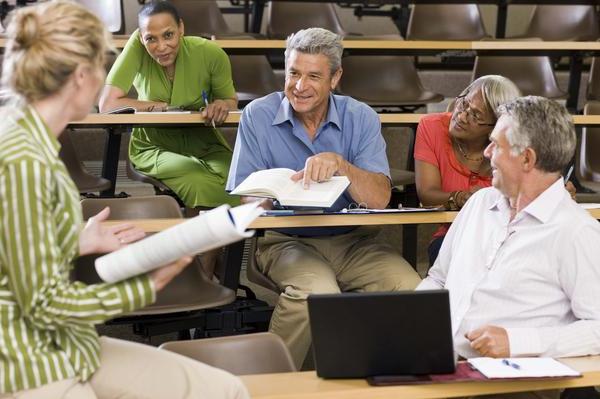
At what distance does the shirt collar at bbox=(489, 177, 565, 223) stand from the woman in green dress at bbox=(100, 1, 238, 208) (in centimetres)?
177

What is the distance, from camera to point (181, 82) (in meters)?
4.05

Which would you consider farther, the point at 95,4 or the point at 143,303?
the point at 95,4

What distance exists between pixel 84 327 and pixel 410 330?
569mm

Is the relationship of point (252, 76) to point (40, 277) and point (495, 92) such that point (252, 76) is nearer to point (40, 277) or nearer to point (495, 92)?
point (495, 92)

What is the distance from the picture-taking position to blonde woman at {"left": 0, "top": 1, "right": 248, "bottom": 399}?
136cm

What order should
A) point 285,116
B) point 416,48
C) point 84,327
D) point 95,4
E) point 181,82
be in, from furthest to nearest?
point 95,4 → point 416,48 → point 181,82 → point 285,116 → point 84,327

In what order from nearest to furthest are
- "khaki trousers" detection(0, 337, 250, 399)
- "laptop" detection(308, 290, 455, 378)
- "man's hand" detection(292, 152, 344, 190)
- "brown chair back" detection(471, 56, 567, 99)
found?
"khaki trousers" detection(0, 337, 250, 399)
"laptop" detection(308, 290, 455, 378)
"man's hand" detection(292, 152, 344, 190)
"brown chair back" detection(471, 56, 567, 99)

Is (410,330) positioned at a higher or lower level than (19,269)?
lower

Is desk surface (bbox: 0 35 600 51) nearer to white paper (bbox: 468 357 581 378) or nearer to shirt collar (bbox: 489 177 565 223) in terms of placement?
shirt collar (bbox: 489 177 565 223)

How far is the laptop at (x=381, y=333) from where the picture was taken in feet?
5.56

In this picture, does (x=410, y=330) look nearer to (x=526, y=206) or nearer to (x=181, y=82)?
(x=526, y=206)

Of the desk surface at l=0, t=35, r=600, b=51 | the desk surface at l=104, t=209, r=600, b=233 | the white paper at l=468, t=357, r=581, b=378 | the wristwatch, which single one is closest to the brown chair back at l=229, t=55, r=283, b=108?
the desk surface at l=0, t=35, r=600, b=51

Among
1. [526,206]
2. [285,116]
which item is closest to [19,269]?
[526,206]

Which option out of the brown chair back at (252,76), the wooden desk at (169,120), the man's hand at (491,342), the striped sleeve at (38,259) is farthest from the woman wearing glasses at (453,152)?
the striped sleeve at (38,259)
